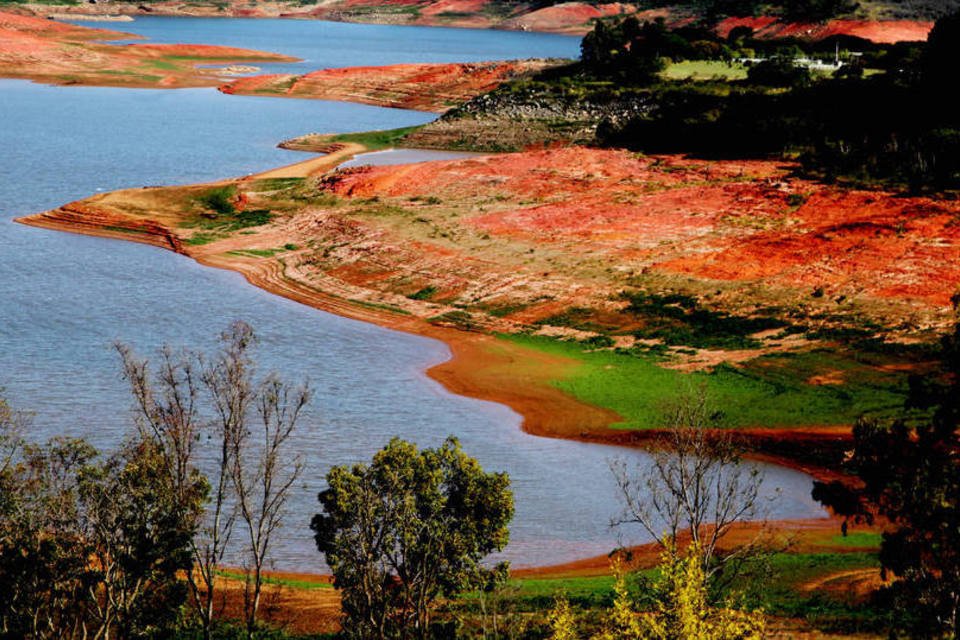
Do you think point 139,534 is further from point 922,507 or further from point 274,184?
point 274,184

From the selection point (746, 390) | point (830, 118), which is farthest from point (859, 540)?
point (830, 118)

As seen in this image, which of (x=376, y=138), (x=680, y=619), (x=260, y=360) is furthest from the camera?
(x=376, y=138)

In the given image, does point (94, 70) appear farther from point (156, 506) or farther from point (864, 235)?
point (156, 506)

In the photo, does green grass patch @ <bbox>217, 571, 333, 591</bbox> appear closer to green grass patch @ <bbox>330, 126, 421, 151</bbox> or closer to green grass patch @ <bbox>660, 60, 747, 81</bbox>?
green grass patch @ <bbox>330, 126, 421, 151</bbox>

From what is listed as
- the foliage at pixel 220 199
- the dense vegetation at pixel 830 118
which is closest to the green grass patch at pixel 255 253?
the foliage at pixel 220 199

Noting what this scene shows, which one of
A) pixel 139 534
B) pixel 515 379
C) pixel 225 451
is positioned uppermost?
pixel 515 379

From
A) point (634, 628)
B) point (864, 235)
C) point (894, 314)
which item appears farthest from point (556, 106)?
point (634, 628)
